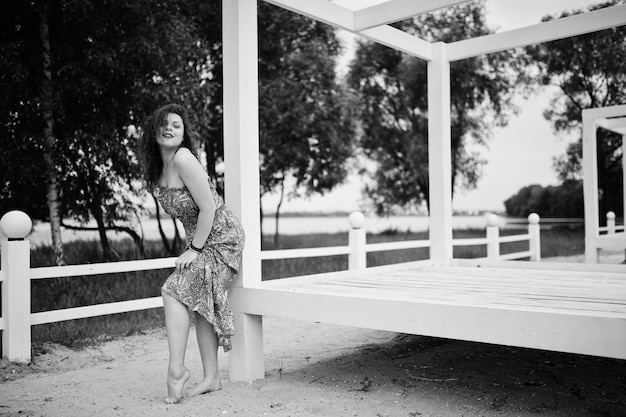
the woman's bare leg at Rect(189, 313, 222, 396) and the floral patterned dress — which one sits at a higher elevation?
the floral patterned dress

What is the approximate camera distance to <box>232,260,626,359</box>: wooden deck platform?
106 inches

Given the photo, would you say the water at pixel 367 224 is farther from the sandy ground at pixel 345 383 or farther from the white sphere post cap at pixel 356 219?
the sandy ground at pixel 345 383

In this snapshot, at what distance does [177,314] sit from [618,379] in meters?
2.92

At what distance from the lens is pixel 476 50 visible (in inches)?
234

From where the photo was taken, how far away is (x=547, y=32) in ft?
17.9

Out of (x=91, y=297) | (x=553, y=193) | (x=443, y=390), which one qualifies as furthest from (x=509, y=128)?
(x=443, y=390)

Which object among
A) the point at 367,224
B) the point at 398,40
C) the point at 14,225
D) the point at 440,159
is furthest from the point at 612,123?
the point at 367,224

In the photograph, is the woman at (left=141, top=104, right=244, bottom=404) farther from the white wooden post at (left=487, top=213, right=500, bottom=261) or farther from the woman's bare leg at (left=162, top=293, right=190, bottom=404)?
the white wooden post at (left=487, top=213, right=500, bottom=261)

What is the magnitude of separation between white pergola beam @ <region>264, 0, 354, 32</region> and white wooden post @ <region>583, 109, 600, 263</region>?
6.27 m

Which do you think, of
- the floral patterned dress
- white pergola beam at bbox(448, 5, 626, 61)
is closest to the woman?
the floral patterned dress

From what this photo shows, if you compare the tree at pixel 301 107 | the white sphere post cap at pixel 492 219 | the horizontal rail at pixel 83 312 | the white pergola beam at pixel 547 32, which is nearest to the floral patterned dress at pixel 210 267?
the horizontal rail at pixel 83 312

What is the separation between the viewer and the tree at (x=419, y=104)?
60.8 ft

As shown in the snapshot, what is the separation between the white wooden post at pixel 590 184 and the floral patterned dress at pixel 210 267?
7527 mm

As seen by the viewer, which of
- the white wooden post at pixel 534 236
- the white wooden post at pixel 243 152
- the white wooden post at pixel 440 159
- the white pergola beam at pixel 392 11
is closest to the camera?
the white wooden post at pixel 243 152
